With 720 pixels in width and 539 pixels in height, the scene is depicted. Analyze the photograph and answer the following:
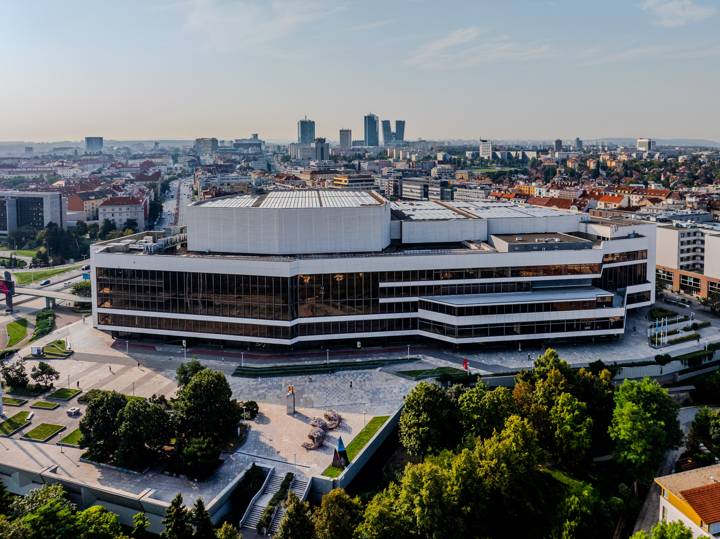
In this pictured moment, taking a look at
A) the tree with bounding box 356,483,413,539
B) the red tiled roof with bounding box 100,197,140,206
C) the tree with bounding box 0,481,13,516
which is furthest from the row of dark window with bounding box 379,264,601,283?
the red tiled roof with bounding box 100,197,140,206

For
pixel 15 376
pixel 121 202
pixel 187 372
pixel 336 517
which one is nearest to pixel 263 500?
pixel 336 517

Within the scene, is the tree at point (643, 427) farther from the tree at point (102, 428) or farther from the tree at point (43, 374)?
the tree at point (43, 374)

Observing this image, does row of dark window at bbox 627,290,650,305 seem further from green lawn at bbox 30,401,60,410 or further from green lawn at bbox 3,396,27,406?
green lawn at bbox 3,396,27,406

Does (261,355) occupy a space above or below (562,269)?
below

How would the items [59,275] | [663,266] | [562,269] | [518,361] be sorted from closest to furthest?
[518,361]
[562,269]
[663,266]
[59,275]

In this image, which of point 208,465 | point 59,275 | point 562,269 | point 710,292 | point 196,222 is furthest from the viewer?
point 59,275

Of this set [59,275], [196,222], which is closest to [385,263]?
[196,222]

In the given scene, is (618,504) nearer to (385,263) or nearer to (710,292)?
(385,263)

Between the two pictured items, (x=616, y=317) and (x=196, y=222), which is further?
(x=196, y=222)
